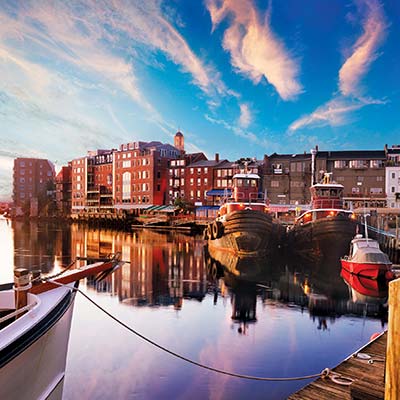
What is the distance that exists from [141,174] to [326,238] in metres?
77.6

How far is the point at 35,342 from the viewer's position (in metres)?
6.53

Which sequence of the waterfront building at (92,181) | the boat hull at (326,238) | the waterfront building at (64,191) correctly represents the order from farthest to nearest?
the waterfront building at (64,191)
the waterfront building at (92,181)
the boat hull at (326,238)

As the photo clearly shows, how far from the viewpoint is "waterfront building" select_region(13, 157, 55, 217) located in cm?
15588

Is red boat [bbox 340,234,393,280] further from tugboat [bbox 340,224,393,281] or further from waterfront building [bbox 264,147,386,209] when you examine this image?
waterfront building [bbox 264,147,386,209]

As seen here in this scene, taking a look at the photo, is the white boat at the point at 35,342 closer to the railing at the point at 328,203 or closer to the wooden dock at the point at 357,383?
the wooden dock at the point at 357,383

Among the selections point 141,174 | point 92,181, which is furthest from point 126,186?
point 92,181

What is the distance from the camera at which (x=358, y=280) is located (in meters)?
24.7

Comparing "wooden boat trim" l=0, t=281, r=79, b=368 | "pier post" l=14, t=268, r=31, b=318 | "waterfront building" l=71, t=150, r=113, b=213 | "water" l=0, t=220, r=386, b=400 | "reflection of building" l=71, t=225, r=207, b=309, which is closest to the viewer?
"wooden boat trim" l=0, t=281, r=79, b=368

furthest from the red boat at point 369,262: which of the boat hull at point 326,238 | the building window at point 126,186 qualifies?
the building window at point 126,186

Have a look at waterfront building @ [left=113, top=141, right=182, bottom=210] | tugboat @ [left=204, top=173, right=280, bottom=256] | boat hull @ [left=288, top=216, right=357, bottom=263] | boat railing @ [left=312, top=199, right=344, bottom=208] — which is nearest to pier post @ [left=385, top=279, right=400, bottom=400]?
tugboat @ [left=204, top=173, right=280, bottom=256]

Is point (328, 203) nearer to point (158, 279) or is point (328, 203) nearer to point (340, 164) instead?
point (158, 279)

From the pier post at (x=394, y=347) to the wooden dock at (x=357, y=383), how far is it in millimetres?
1379

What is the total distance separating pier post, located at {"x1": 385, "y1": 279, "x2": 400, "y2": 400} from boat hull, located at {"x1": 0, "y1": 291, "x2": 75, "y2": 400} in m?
5.53

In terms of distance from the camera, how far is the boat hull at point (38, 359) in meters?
5.73
